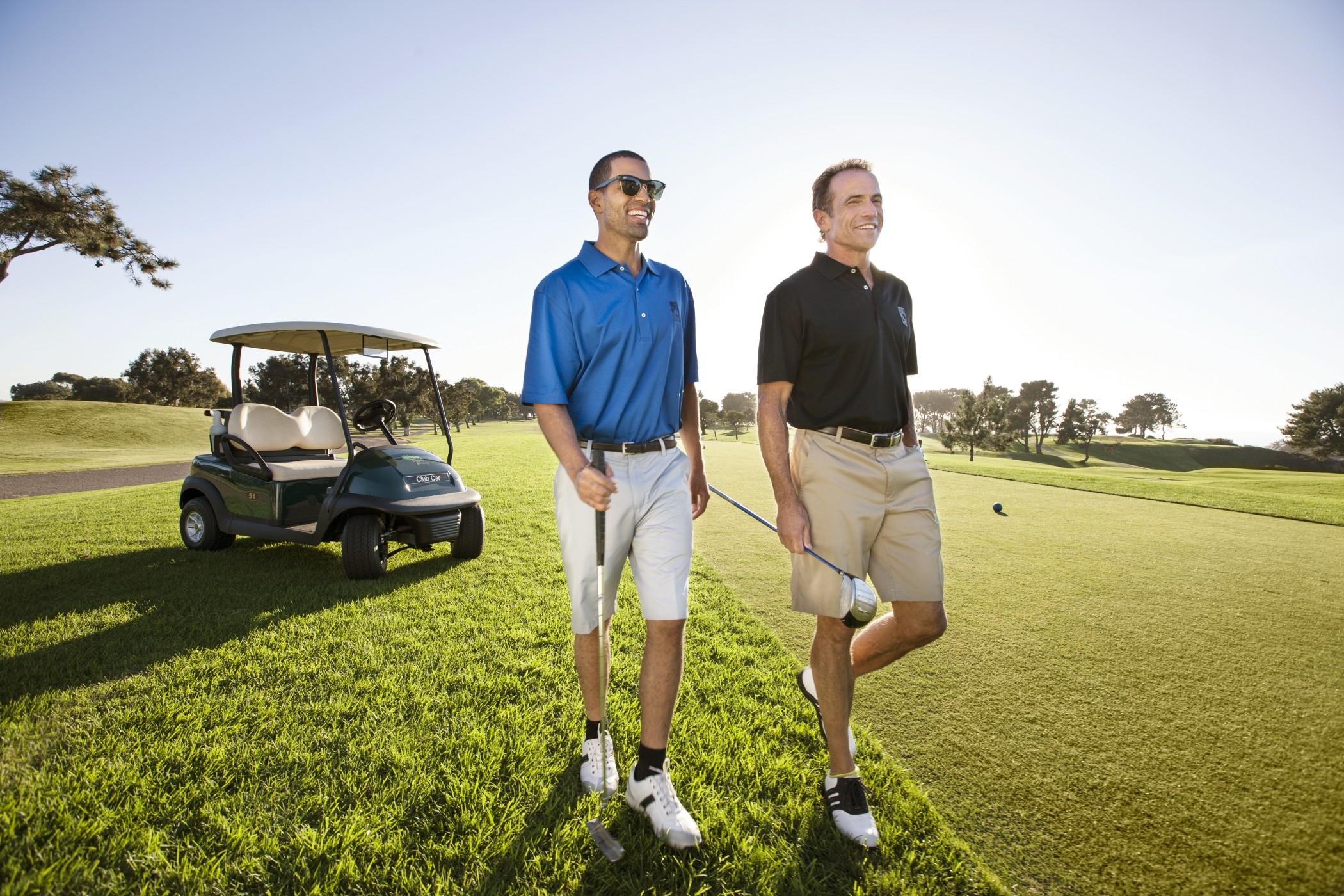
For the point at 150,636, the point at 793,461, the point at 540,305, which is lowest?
the point at 150,636

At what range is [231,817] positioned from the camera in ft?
7.12

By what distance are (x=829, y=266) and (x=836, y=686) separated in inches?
65.7

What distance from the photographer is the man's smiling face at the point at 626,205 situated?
7.59ft

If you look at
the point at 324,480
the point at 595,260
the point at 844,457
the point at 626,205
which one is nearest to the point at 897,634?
the point at 844,457

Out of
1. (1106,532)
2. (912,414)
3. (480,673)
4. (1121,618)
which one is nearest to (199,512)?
(480,673)

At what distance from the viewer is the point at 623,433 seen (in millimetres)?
2285

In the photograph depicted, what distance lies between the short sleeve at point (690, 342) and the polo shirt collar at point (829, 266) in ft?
1.79

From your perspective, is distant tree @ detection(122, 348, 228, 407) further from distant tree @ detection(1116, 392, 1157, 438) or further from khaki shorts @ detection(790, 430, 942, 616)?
distant tree @ detection(1116, 392, 1157, 438)

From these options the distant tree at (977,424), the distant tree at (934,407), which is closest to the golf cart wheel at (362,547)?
the distant tree at (977,424)

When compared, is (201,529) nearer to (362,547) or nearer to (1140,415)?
(362,547)

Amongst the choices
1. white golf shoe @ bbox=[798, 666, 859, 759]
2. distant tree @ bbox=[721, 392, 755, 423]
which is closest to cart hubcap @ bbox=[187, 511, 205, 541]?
white golf shoe @ bbox=[798, 666, 859, 759]

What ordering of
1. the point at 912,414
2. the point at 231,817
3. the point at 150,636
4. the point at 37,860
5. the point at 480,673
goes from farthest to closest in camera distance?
the point at 150,636, the point at 480,673, the point at 912,414, the point at 231,817, the point at 37,860

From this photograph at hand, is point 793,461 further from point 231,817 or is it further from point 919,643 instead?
point 231,817

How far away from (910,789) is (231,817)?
2530 mm
